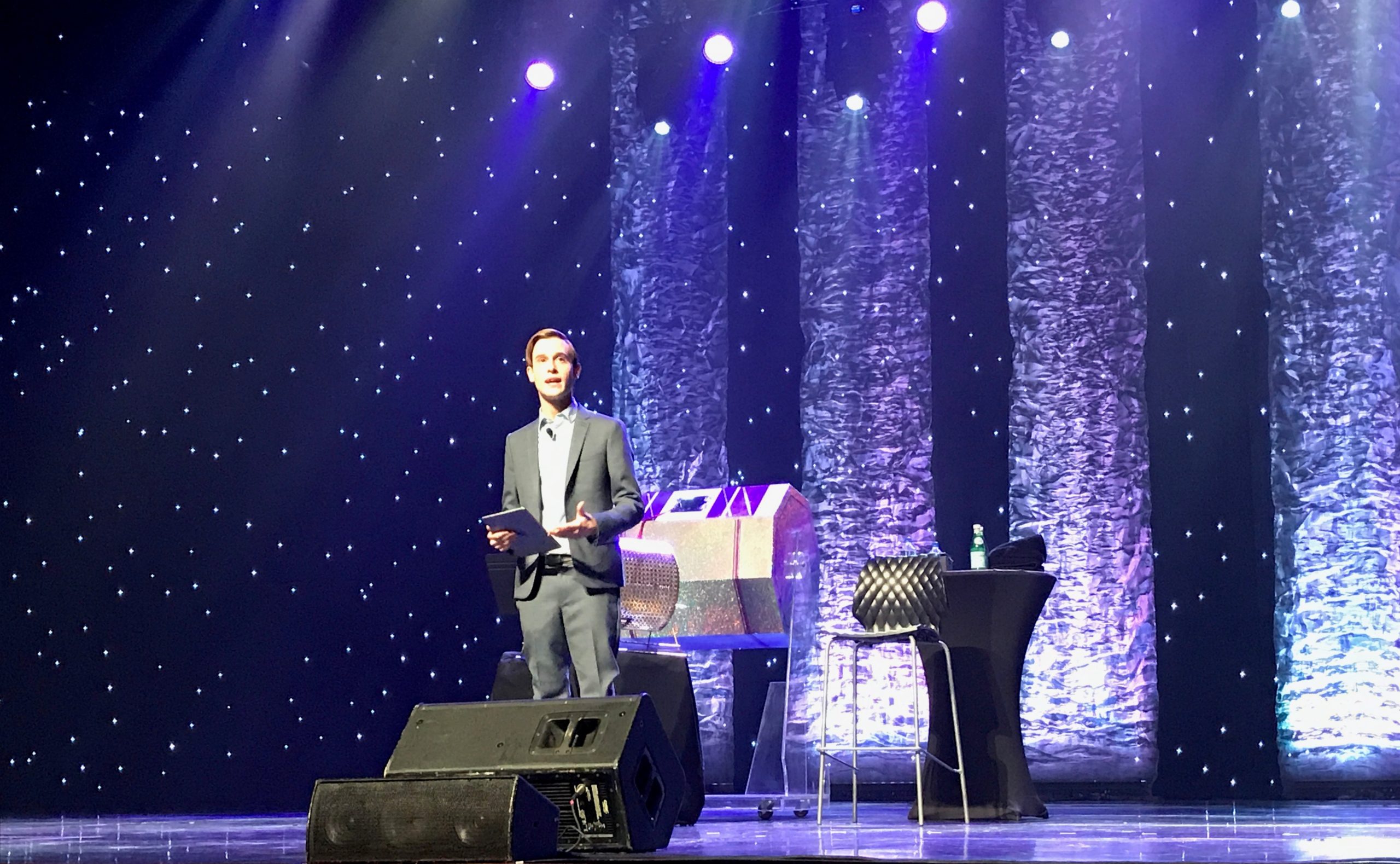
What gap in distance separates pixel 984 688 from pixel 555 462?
197cm

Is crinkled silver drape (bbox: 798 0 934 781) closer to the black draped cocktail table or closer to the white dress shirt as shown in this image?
the black draped cocktail table

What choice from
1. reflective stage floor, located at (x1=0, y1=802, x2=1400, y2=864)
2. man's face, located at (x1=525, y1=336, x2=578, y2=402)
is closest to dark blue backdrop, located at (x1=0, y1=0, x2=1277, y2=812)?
reflective stage floor, located at (x1=0, y1=802, x2=1400, y2=864)

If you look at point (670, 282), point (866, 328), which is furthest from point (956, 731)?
point (670, 282)

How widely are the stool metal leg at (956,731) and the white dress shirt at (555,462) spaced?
5.31ft

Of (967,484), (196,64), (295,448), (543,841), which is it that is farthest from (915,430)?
(543,841)

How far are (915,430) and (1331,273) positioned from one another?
1902 millimetres

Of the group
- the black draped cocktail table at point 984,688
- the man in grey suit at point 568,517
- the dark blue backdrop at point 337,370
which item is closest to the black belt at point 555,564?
the man in grey suit at point 568,517

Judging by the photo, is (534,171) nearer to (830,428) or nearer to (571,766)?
(830,428)

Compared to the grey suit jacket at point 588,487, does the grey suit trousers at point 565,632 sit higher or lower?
lower

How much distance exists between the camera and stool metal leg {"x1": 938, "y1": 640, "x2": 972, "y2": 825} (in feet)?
15.7

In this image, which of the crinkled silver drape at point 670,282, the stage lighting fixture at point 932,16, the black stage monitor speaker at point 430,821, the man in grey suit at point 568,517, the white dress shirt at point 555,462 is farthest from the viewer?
the crinkled silver drape at point 670,282

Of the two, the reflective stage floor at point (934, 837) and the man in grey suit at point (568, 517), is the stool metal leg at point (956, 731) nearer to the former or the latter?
the reflective stage floor at point (934, 837)

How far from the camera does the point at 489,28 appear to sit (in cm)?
740

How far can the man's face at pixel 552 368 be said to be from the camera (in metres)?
3.80
